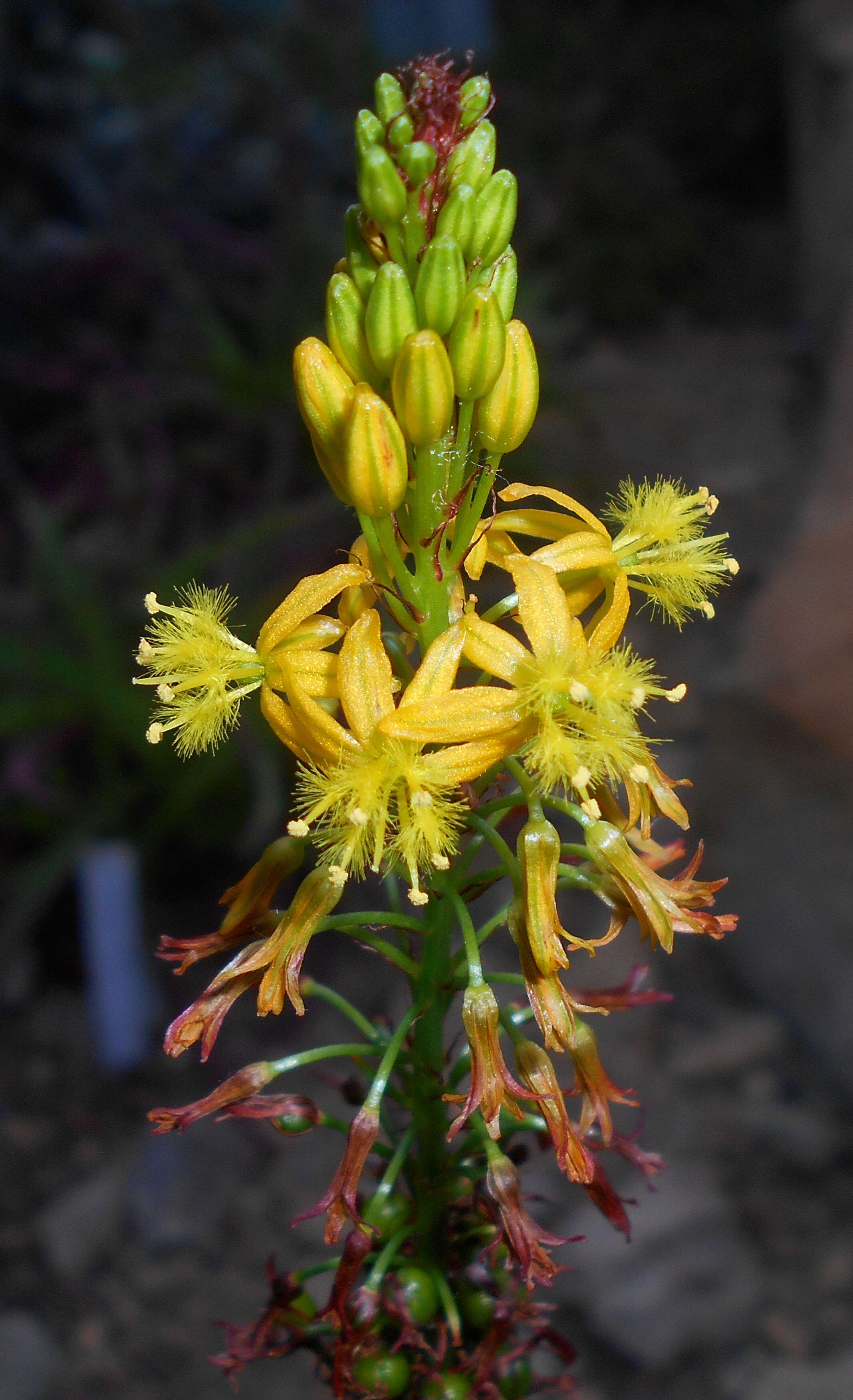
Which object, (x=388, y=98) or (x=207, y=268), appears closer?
(x=388, y=98)

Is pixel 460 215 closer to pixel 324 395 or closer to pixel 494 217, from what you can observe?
pixel 494 217

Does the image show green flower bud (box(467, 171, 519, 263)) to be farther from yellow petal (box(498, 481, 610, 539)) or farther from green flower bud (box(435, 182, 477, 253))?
yellow petal (box(498, 481, 610, 539))

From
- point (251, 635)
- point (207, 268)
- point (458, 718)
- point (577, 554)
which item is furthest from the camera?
point (207, 268)

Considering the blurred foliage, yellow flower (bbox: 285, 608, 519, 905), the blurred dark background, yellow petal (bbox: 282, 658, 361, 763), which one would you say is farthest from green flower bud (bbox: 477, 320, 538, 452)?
the blurred foliage

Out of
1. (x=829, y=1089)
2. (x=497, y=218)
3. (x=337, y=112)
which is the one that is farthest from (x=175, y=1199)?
(x=337, y=112)

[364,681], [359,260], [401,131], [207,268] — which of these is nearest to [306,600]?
[364,681]

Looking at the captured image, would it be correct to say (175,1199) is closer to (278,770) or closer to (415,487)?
(278,770)

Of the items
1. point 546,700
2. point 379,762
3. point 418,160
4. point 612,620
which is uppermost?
point 418,160
